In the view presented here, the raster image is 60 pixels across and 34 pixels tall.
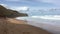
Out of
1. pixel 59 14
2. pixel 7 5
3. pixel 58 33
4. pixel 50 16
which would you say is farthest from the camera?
pixel 50 16

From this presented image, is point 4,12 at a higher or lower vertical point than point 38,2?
lower

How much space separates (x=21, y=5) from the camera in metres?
6.79

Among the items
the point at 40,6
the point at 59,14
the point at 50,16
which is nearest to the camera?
the point at 40,6

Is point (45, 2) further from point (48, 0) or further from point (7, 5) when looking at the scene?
point (7, 5)

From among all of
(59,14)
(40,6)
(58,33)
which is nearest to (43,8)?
(40,6)

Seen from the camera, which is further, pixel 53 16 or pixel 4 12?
pixel 53 16

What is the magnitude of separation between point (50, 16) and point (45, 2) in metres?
1.72

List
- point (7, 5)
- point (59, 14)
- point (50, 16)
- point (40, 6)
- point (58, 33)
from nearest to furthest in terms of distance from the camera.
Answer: point (58, 33), point (7, 5), point (40, 6), point (59, 14), point (50, 16)

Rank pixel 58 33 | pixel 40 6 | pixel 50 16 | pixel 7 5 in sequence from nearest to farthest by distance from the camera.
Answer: pixel 58 33 → pixel 7 5 → pixel 40 6 → pixel 50 16

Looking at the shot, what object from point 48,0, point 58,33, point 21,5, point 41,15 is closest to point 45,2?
point 48,0

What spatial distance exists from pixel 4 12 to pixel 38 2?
72.8 inches

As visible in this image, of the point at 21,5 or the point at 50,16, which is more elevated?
the point at 21,5

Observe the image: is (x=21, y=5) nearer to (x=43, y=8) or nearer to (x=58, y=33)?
(x=43, y=8)

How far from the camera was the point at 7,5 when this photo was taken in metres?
6.69
